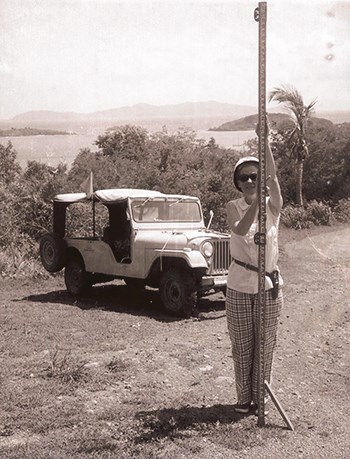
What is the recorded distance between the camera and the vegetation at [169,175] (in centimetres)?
1639

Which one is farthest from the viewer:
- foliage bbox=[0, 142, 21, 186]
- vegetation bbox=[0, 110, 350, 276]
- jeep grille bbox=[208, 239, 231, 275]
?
foliage bbox=[0, 142, 21, 186]

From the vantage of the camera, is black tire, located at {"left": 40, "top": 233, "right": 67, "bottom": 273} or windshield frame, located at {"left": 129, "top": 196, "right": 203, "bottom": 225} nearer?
windshield frame, located at {"left": 129, "top": 196, "right": 203, "bottom": 225}

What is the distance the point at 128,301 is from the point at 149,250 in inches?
53.0

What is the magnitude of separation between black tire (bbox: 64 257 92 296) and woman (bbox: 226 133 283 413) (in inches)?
247

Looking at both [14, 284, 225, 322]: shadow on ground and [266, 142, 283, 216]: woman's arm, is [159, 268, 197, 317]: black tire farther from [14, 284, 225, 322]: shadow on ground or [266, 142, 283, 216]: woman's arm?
[266, 142, 283, 216]: woman's arm

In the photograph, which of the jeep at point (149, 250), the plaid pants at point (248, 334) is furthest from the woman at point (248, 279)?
the jeep at point (149, 250)

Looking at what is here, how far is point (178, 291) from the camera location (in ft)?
27.8

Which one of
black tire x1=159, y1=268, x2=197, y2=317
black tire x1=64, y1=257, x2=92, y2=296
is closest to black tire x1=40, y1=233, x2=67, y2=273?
black tire x1=64, y1=257, x2=92, y2=296

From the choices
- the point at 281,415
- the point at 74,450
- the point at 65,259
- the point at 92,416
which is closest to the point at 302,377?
the point at 281,415

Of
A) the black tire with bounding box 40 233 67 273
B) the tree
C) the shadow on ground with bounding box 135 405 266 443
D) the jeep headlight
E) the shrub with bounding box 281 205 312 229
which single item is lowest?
the shrub with bounding box 281 205 312 229

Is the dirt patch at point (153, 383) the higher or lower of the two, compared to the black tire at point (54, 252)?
lower

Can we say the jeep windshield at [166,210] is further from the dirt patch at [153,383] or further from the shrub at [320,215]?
the shrub at [320,215]

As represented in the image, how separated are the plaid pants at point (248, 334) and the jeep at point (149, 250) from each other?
4106 millimetres

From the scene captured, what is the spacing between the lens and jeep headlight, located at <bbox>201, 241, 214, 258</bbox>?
850cm
